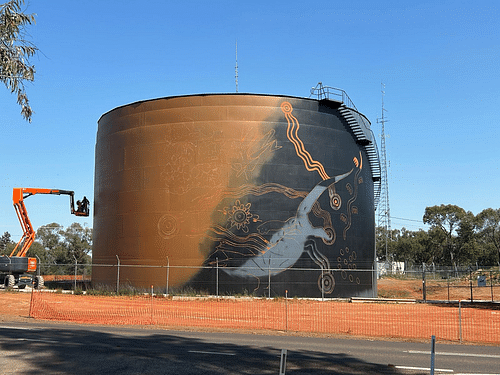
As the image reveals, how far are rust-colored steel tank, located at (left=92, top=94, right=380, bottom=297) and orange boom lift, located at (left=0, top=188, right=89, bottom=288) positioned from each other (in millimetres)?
6355

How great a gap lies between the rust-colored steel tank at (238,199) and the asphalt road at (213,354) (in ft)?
50.9

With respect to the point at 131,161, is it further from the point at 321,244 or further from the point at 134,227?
the point at 321,244

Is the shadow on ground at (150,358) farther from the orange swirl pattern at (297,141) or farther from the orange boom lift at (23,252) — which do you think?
the orange boom lift at (23,252)

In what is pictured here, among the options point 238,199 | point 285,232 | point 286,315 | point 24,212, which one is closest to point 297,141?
point 238,199

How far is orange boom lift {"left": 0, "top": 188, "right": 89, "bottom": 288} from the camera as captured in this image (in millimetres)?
38188

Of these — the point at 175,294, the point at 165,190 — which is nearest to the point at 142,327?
the point at 175,294

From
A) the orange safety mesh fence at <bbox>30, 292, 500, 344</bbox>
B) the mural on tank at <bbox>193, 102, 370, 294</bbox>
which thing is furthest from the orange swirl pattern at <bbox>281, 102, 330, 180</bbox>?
the orange safety mesh fence at <bbox>30, 292, 500, 344</bbox>

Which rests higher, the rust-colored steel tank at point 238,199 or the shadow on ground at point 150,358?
the rust-colored steel tank at point 238,199

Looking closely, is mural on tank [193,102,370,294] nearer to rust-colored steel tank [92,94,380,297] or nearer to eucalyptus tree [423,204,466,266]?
rust-colored steel tank [92,94,380,297]

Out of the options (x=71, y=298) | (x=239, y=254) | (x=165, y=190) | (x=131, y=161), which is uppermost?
(x=131, y=161)

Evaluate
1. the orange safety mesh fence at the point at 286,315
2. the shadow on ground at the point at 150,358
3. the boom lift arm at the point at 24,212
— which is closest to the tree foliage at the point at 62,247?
the boom lift arm at the point at 24,212

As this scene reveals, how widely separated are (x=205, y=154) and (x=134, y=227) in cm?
710

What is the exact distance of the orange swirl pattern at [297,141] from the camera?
112 feet

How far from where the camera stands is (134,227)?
3503cm
